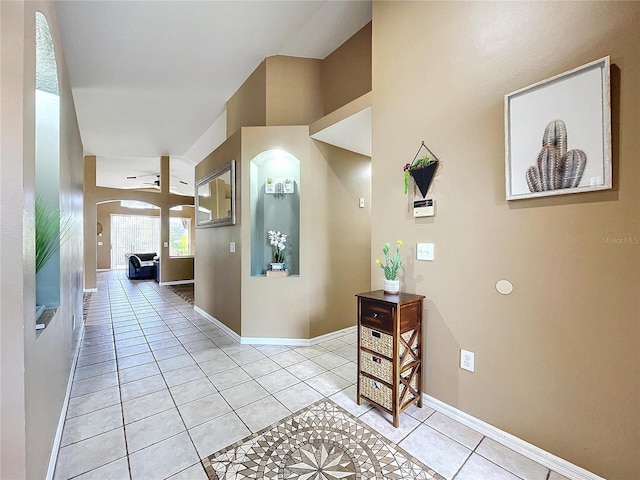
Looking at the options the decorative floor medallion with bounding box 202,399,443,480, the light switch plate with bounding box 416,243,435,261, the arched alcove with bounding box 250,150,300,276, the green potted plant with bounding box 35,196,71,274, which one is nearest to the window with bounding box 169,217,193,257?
the arched alcove with bounding box 250,150,300,276

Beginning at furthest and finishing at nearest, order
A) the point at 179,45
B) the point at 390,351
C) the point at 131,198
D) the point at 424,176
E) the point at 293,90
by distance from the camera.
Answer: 1. the point at 131,198
2. the point at 293,90
3. the point at 179,45
4. the point at 424,176
5. the point at 390,351

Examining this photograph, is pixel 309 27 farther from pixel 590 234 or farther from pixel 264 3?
pixel 590 234

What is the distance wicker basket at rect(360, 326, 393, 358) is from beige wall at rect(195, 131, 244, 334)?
180 cm

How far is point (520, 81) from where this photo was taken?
1.54 m

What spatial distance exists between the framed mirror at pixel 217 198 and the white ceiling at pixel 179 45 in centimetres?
130

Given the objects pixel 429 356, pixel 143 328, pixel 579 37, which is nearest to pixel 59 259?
pixel 143 328

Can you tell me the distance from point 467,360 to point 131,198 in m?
8.40

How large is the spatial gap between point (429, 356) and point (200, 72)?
13.8 ft

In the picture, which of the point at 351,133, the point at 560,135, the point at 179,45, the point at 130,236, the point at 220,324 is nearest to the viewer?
the point at 560,135

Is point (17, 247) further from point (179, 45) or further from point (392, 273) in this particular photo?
point (179, 45)

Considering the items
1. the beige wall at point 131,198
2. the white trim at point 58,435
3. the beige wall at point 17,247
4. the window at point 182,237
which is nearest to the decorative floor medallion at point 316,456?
the white trim at point 58,435

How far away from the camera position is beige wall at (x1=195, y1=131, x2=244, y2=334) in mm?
3285

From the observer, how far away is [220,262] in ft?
12.3

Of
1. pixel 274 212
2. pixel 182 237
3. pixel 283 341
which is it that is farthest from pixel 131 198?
pixel 182 237
